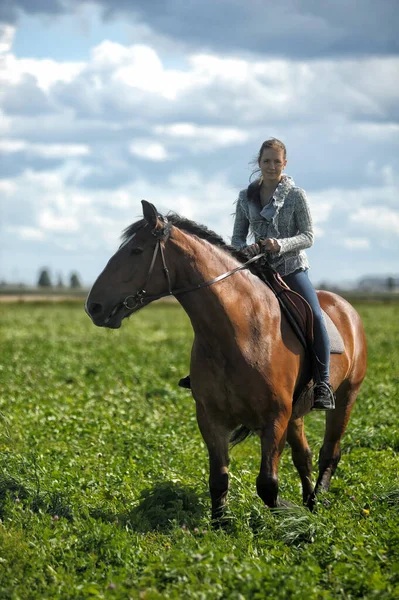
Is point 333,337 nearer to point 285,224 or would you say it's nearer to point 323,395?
point 323,395

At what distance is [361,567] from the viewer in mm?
5414

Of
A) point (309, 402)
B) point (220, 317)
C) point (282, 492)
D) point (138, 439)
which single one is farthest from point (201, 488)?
point (138, 439)

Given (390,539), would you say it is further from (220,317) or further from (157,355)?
(157,355)

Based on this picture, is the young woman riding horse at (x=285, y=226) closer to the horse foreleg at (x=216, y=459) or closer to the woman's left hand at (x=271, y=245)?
the woman's left hand at (x=271, y=245)

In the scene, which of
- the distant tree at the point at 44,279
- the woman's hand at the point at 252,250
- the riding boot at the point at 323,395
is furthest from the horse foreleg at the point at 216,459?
the distant tree at the point at 44,279

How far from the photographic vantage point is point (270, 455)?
21.5 feet

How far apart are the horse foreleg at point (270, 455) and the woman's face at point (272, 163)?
236cm

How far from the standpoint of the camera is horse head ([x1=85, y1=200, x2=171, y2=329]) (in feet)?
20.0

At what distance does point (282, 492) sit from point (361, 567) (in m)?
2.67

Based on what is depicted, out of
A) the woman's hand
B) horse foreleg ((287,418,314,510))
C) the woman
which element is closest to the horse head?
the woman's hand

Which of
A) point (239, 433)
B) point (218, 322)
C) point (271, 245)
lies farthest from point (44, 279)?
point (218, 322)

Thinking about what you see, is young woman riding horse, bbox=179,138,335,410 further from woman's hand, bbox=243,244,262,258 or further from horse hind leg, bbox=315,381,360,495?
horse hind leg, bbox=315,381,360,495

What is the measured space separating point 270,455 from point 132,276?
200 centimetres

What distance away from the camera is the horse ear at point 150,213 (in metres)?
6.14
